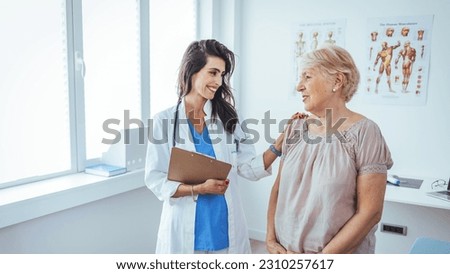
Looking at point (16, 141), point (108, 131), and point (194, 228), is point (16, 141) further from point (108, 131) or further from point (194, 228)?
point (194, 228)

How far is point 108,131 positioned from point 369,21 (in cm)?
186

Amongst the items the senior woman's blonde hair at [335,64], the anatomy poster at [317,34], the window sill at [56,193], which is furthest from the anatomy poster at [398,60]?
the window sill at [56,193]

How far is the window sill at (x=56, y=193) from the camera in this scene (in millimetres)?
1641

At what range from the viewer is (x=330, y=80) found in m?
1.18

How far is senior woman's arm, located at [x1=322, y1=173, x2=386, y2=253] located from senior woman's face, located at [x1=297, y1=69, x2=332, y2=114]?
25cm

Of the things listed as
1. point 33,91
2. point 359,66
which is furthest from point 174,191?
point 359,66

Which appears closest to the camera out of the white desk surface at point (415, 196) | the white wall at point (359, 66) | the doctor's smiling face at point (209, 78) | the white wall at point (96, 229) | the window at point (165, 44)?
the doctor's smiling face at point (209, 78)

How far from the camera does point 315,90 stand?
3.95 feet

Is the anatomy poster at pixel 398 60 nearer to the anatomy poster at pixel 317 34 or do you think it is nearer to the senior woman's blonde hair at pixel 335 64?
the anatomy poster at pixel 317 34

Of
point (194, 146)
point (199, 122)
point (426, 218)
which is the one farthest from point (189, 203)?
point (426, 218)

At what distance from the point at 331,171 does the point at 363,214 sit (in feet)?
0.50

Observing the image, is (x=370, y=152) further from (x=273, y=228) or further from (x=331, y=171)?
(x=273, y=228)

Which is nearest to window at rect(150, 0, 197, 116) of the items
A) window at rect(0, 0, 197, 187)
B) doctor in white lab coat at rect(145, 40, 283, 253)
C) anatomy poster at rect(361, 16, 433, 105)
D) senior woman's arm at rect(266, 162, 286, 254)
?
window at rect(0, 0, 197, 187)

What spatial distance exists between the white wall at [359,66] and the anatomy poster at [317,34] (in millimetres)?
40
